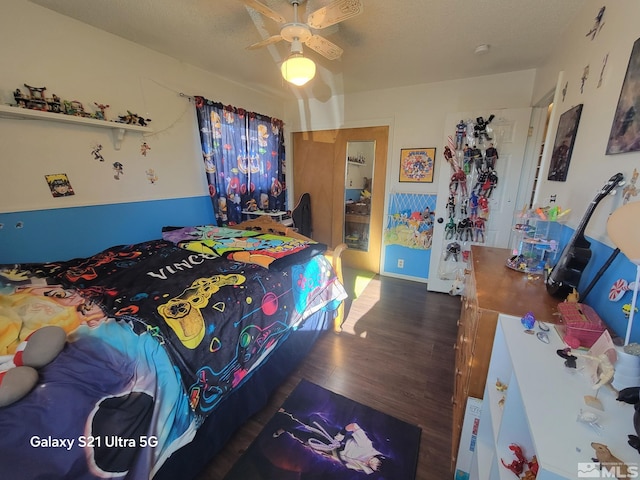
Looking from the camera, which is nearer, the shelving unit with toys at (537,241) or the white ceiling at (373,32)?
the shelving unit with toys at (537,241)

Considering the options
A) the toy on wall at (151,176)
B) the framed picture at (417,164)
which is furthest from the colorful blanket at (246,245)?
the framed picture at (417,164)

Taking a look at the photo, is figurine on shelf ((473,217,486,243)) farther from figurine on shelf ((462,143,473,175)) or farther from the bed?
the bed

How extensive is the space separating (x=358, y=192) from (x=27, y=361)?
342 centimetres

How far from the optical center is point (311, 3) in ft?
5.24

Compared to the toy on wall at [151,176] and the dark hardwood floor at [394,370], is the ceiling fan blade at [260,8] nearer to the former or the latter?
the toy on wall at [151,176]

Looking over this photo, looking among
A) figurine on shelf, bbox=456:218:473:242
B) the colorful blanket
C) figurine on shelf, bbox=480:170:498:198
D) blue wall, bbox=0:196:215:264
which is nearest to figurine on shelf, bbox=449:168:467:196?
figurine on shelf, bbox=480:170:498:198

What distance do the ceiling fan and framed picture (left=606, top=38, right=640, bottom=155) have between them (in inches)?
45.0

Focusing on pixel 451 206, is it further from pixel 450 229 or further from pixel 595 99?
pixel 595 99

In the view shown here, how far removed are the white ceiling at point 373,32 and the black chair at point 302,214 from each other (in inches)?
65.3

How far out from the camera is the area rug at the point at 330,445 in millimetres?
1271

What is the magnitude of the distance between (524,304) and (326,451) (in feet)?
3.94

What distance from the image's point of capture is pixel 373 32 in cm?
195

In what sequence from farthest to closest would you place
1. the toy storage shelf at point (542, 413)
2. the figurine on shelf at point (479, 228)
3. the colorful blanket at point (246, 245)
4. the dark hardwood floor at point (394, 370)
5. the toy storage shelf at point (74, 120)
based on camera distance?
1. the figurine on shelf at point (479, 228)
2. the colorful blanket at point (246, 245)
3. the toy storage shelf at point (74, 120)
4. the dark hardwood floor at point (394, 370)
5. the toy storage shelf at point (542, 413)

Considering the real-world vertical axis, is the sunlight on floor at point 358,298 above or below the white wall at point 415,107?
below
